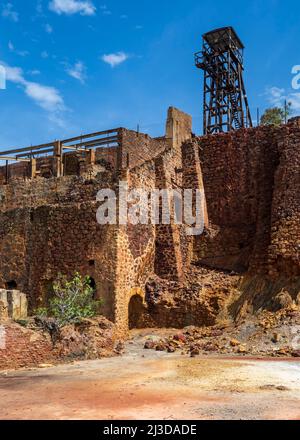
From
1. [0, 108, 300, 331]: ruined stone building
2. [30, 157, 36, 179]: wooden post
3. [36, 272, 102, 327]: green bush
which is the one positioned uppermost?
[30, 157, 36, 179]: wooden post

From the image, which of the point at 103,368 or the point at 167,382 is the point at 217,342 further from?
the point at 167,382

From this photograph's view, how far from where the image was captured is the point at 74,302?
16.5 m

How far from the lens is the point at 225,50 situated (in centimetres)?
2939

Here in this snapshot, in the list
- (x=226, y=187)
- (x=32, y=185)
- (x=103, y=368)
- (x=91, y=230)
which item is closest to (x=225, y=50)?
(x=226, y=187)

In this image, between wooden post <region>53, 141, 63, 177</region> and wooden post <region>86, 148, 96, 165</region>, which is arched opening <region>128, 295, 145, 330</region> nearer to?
wooden post <region>86, 148, 96, 165</region>

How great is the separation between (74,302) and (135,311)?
11.4ft

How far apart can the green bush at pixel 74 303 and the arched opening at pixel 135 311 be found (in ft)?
7.00

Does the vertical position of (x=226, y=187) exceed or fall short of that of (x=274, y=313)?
it exceeds it

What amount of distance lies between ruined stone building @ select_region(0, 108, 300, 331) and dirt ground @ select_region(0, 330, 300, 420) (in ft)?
16.8

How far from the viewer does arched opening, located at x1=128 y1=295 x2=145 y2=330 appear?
19.1 m

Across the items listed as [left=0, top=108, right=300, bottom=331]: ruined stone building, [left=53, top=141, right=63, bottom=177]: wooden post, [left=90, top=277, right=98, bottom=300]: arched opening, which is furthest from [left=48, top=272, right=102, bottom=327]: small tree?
[left=53, top=141, right=63, bottom=177]: wooden post

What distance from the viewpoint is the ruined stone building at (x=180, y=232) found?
17.8m
